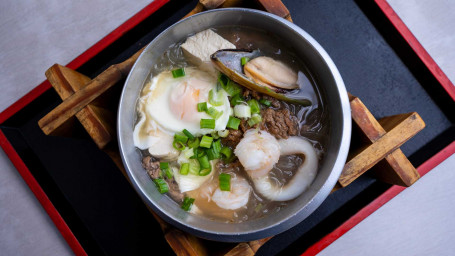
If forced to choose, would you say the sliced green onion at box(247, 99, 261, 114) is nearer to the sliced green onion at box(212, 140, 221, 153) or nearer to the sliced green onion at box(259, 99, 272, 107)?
the sliced green onion at box(259, 99, 272, 107)

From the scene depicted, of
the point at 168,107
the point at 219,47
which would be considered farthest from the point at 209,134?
the point at 219,47

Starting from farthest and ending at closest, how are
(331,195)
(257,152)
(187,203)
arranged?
(331,195)
(187,203)
(257,152)

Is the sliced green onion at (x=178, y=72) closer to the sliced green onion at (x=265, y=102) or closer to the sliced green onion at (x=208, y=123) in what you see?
the sliced green onion at (x=208, y=123)

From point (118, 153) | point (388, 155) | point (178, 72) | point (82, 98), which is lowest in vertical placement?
point (388, 155)

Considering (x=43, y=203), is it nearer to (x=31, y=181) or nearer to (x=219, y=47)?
(x=31, y=181)

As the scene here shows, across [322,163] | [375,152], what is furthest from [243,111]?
[375,152]

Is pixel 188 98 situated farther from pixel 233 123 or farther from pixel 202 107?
pixel 233 123

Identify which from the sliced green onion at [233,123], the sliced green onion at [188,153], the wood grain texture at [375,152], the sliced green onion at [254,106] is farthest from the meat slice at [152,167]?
the wood grain texture at [375,152]
